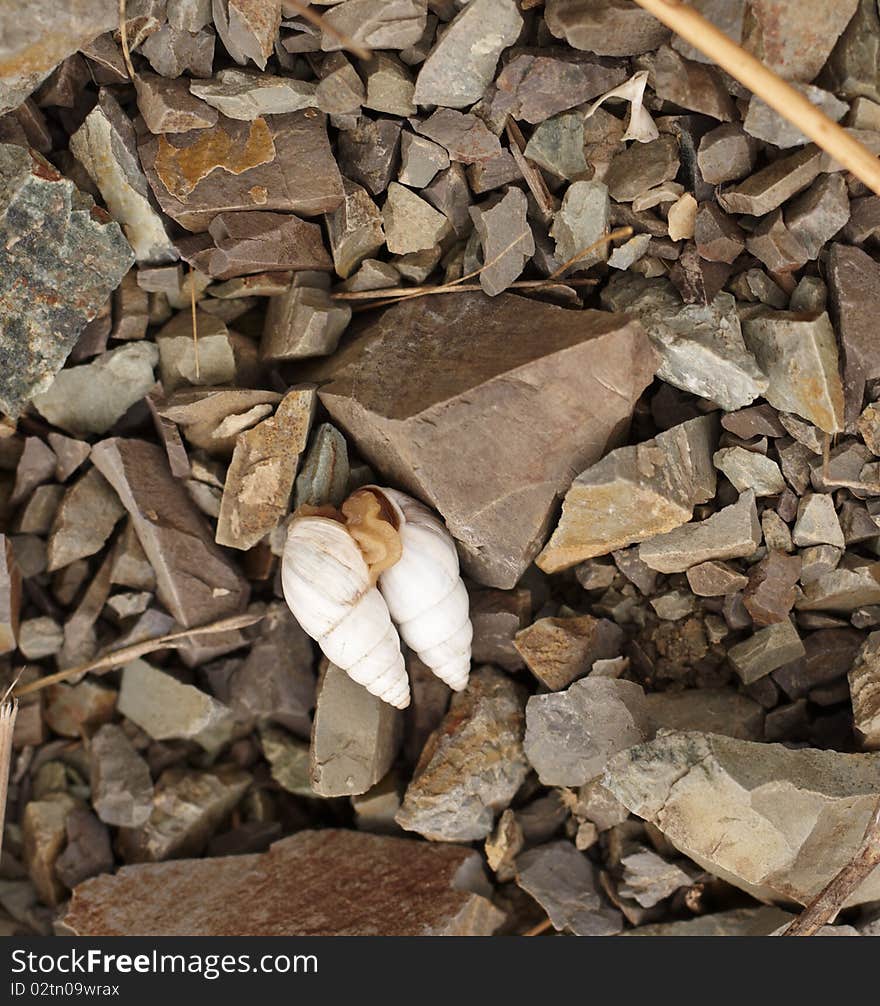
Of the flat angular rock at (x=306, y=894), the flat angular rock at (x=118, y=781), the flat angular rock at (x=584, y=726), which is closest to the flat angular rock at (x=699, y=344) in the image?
the flat angular rock at (x=584, y=726)

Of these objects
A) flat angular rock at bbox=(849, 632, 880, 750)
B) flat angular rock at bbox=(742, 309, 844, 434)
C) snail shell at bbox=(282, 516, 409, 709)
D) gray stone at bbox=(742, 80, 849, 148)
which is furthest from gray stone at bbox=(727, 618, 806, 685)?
gray stone at bbox=(742, 80, 849, 148)

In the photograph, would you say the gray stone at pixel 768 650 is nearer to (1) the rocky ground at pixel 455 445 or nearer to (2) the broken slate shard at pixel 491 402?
(1) the rocky ground at pixel 455 445

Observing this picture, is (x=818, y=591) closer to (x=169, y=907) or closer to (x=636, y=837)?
(x=636, y=837)

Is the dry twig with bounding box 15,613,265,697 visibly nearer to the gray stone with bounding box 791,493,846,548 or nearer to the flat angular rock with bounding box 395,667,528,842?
the flat angular rock with bounding box 395,667,528,842

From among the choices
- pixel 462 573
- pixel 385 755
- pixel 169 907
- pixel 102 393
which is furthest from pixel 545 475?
pixel 169 907

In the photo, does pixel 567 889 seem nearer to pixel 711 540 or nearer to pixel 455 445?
pixel 711 540

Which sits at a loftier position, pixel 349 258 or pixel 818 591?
pixel 349 258
